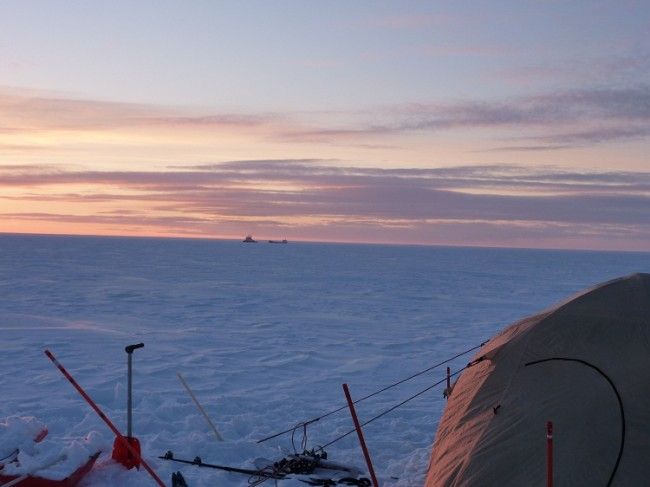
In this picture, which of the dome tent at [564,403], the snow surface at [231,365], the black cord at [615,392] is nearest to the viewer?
the black cord at [615,392]

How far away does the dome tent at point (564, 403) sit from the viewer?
546 centimetres

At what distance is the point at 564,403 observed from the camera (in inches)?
234

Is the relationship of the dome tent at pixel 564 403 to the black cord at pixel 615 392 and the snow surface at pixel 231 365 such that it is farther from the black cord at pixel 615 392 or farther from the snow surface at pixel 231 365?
the snow surface at pixel 231 365

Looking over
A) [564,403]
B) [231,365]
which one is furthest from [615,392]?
[231,365]

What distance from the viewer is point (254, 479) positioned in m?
8.60

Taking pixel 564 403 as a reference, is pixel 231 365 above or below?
below

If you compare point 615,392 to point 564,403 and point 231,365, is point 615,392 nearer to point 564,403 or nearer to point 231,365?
point 564,403

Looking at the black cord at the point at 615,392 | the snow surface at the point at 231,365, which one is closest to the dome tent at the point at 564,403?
the black cord at the point at 615,392

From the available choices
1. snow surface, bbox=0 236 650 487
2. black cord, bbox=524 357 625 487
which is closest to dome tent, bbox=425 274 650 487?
black cord, bbox=524 357 625 487

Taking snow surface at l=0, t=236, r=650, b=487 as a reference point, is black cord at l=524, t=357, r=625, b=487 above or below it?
above

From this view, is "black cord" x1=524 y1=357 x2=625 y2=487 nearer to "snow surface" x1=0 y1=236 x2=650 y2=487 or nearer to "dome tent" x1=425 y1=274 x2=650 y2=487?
"dome tent" x1=425 y1=274 x2=650 y2=487

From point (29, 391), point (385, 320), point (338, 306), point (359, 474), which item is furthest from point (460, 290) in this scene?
point (359, 474)

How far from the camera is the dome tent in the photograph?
17.9 ft

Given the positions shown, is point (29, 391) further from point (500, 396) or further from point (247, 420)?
point (500, 396)
